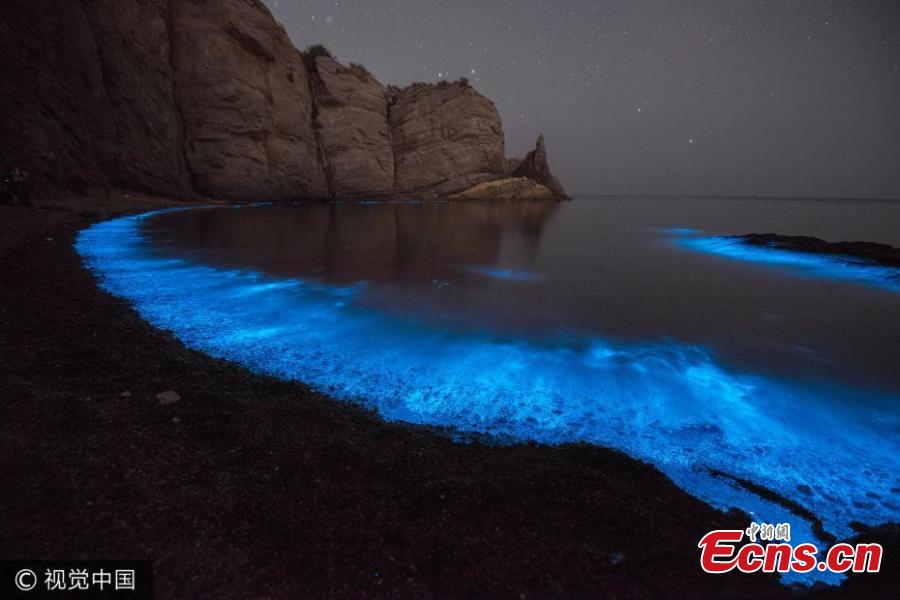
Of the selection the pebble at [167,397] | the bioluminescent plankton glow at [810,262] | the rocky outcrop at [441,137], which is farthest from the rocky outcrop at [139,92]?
the bioluminescent plankton glow at [810,262]

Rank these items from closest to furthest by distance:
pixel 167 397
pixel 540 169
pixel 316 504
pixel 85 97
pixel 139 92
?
pixel 316 504, pixel 167 397, pixel 85 97, pixel 139 92, pixel 540 169

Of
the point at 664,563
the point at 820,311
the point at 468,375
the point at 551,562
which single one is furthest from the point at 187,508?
the point at 820,311

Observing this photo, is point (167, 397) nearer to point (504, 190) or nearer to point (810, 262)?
point (810, 262)

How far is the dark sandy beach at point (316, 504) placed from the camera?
1542 millimetres

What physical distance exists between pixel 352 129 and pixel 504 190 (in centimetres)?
1985

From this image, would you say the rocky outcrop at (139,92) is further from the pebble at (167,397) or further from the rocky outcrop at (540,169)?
the rocky outcrop at (540,169)

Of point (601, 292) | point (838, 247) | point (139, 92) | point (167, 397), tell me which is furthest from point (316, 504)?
point (139, 92)

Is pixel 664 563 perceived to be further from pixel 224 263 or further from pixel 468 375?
pixel 224 263

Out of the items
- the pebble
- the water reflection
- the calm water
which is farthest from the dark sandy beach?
the water reflection

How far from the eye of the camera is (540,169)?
5456cm

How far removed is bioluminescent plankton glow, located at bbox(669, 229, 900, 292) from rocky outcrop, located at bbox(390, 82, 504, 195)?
3389 centimetres

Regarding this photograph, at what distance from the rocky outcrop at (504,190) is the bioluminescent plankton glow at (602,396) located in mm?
42714

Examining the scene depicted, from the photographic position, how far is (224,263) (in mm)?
8469

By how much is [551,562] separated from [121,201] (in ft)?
80.2
